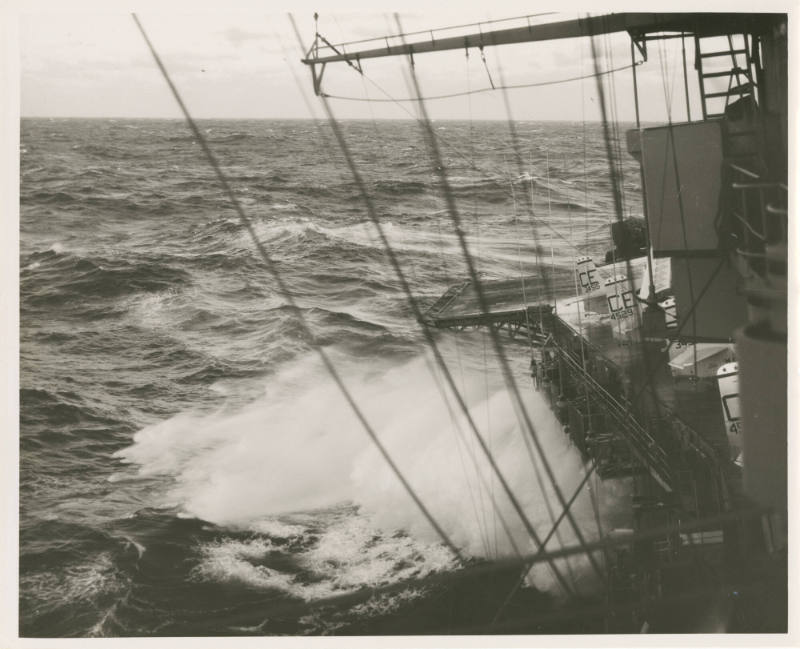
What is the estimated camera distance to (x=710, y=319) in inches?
226

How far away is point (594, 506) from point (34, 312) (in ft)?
15.8

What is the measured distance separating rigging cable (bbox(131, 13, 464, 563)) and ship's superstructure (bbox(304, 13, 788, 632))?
1.01 meters

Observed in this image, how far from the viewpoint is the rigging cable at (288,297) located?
5785 millimetres

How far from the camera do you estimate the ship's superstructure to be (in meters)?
4.04

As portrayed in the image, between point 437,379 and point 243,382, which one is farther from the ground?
point 243,382

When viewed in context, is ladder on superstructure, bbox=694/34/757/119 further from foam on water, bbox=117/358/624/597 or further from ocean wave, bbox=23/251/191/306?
ocean wave, bbox=23/251/191/306

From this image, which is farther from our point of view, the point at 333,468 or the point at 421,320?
the point at 421,320

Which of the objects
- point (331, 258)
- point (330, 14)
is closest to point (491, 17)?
point (330, 14)

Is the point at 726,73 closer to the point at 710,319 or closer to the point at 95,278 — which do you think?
the point at 710,319

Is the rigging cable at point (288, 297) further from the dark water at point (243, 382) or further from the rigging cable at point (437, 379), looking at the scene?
the rigging cable at point (437, 379)

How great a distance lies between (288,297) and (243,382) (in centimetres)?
79

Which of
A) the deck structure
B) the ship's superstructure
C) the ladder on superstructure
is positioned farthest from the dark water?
the ladder on superstructure

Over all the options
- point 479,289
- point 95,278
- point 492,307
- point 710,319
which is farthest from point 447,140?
point 95,278

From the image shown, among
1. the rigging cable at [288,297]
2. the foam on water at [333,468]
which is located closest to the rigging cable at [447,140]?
the rigging cable at [288,297]
